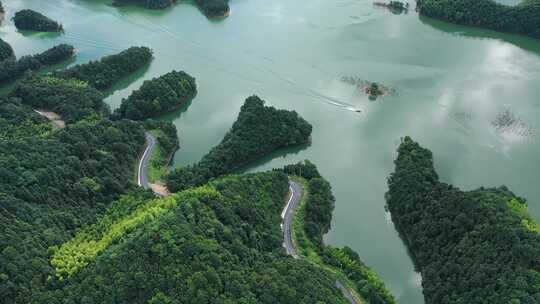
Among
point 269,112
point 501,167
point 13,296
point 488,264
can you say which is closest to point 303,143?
point 269,112

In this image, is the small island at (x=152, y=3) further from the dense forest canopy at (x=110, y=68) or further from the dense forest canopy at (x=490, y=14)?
the dense forest canopy at (x=490, y=14)

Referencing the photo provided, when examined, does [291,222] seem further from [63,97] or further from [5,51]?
[5,51]

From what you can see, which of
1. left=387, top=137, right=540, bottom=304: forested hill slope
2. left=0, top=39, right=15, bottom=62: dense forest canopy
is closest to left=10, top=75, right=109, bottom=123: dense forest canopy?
left=0, top=39, right=15, bottom=62: dense forest canopy

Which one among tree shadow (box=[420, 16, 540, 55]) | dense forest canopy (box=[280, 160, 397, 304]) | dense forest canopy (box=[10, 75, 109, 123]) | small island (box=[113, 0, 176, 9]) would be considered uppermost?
tree shadow (box=[420, 16, 540, 55])

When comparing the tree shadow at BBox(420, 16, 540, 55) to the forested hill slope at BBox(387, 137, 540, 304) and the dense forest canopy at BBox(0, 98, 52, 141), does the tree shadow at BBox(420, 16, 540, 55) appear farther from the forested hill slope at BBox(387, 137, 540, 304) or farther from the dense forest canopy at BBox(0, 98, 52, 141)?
the dense forest canopy at BBox(0, 98, 52, 141)

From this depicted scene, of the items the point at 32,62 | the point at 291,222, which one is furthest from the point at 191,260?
the point at 32,62

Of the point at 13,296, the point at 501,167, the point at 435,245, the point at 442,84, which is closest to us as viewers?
the point at 13,296

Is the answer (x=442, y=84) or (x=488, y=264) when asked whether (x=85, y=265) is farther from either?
(x=442, y=84)
